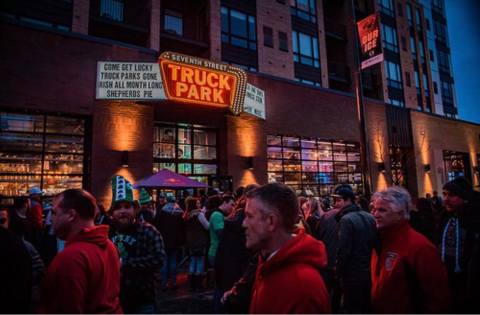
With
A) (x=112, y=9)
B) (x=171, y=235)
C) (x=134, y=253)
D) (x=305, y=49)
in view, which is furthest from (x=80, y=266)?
(x=305, y=49)

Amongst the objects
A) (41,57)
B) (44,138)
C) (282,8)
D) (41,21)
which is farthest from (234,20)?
(44,138)

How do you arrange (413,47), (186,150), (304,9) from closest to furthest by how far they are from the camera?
(186,150) → (304,9) → (413,47)

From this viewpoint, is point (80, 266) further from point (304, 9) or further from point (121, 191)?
point (304, 9)

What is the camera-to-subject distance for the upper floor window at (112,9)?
1574 cm

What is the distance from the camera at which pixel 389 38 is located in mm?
26578

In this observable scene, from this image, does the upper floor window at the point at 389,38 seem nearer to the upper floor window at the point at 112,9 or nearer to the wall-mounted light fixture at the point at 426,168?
the wall-mounted light fixture at the point at 426,168

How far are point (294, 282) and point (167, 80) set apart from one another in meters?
10.4

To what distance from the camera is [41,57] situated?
10961 mm

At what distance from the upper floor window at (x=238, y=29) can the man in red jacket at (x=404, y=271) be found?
17.1 metres

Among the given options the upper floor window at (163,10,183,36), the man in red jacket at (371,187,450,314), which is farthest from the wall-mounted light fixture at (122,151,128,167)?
the man in red jacket at (371,187,450,314)

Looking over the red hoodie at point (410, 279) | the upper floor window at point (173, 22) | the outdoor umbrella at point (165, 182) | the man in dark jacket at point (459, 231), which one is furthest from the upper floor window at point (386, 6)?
the red hoodie at point (410, 279)

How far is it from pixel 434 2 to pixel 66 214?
43673mm

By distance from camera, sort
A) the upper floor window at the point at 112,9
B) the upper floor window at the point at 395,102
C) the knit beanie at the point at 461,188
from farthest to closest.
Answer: the upper floor window at the point at 395,102 < the upper floor window at the point at 112,9 < the knit beanie at the point at 461,188

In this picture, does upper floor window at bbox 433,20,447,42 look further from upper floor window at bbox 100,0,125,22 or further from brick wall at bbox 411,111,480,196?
upper floor window at bbox 100,0,125,22
